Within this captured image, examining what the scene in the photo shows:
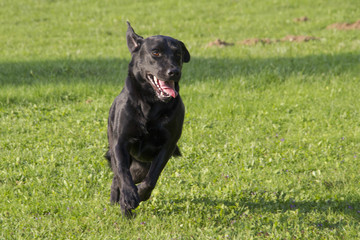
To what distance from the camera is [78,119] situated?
8727 mm

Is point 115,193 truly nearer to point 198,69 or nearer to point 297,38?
point 198,69

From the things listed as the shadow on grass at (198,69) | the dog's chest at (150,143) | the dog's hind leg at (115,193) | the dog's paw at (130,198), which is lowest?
the shadow on grass at (198,69)

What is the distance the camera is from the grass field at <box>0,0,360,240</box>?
17.2 ft

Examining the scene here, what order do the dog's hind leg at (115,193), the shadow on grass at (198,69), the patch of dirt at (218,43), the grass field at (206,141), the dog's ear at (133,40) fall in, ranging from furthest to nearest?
1. the patch of dirt at (218,43)
2. the shadow on grass at (198,69)
3. the dog's hind leg at (115,193)
4. the dog's ear at (133,40)
5. the grass field at (206,141)

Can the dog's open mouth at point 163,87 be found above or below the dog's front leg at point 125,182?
above

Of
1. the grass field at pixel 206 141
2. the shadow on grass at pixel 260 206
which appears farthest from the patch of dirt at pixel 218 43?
the shadow on grass at pixel 260 206

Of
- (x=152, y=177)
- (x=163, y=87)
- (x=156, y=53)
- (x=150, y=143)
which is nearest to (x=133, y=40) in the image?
(x=156, y=53)

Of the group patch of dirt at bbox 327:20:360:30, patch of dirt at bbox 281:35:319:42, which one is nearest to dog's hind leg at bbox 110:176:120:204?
patch of dirt at bbox 281:35:319:42

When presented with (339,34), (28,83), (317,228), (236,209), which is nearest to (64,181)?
(236,209)

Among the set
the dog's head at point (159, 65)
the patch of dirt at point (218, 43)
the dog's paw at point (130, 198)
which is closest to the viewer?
the dog's paw at point (130, 198)

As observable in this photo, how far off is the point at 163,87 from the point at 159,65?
0.77ft

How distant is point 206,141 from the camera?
7.89 m

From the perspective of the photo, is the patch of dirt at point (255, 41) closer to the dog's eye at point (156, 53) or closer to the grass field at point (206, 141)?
the grass field at point (206, 141)

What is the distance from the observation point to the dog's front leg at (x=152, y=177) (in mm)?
5047
